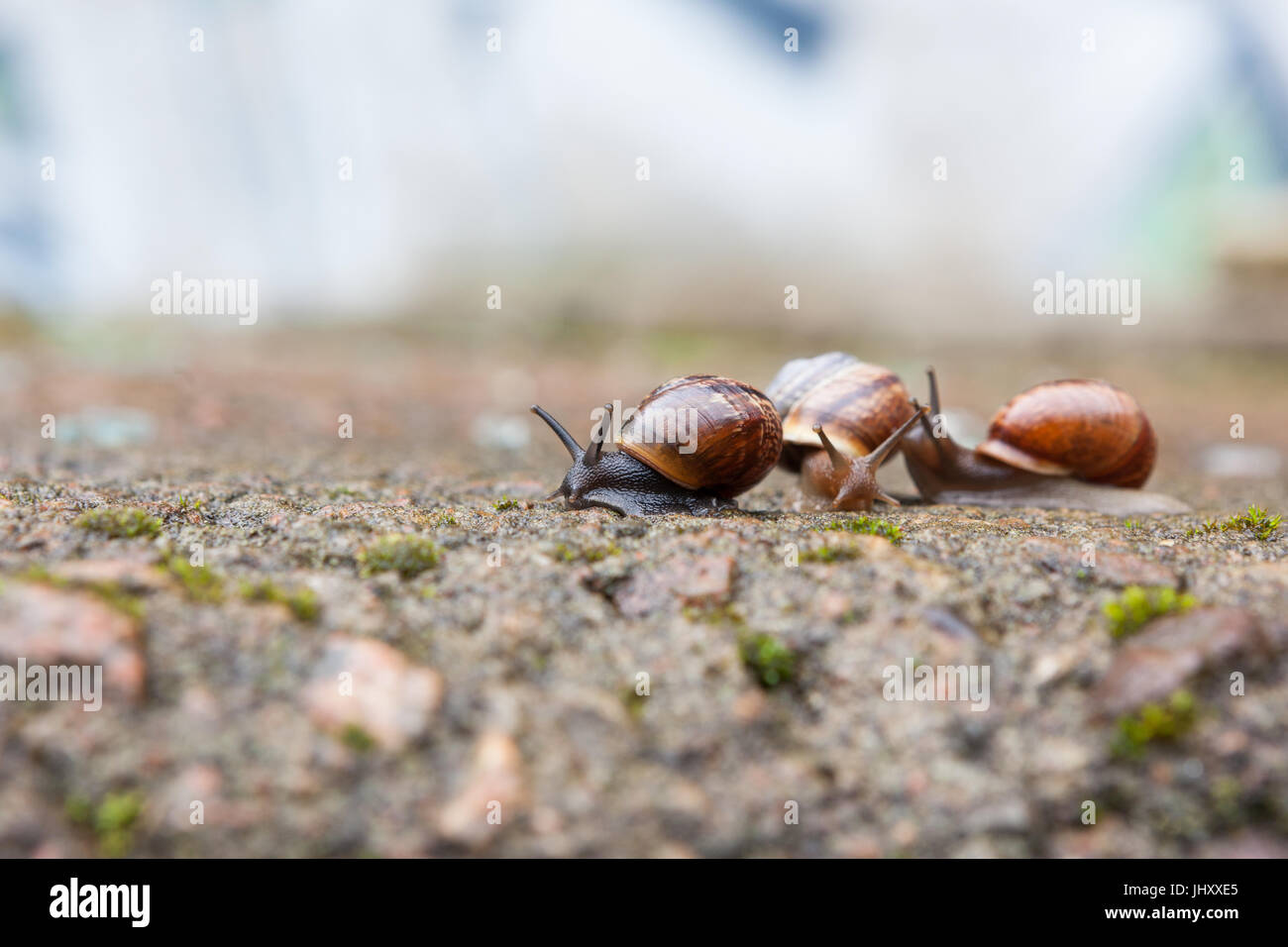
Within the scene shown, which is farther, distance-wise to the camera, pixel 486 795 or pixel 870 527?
pixel 870 527

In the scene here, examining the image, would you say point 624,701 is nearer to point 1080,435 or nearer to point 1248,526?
point 1248,526

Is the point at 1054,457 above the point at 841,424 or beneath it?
beneath

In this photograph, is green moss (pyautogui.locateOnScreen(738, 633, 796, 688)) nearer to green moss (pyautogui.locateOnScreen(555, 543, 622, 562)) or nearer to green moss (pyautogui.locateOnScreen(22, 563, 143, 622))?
green moss (pyautogui.locateOnScreen(555, 543, 622, 562))

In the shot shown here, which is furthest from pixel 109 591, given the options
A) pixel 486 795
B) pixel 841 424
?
pixel 841 424

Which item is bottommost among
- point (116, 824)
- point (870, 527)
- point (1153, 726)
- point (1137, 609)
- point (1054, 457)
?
point (116, 824)
